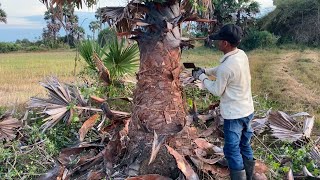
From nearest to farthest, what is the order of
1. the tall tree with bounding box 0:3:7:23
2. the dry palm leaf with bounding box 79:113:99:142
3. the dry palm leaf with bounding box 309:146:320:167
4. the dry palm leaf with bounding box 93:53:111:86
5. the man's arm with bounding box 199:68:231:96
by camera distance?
the man's arm with bounding box 199:68:231:96 → the dry palm leaf with bounding box 309:146:320:167 → the dry palm leaf with bounding box 79:113:99:142 → the dry palm leaf with bounding box 93:53:111:86 → the tall tree with bounding box 0:3:7:23

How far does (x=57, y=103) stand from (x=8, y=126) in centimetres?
81

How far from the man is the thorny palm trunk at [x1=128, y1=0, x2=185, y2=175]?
509mm

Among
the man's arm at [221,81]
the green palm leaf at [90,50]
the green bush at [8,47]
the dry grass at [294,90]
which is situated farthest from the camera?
the green bush at [8,47]

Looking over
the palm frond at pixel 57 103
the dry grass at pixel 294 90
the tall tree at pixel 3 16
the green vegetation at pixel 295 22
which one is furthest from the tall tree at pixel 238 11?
the palm frond at pixel 57 103

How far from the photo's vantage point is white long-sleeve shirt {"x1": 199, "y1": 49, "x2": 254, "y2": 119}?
4.16m

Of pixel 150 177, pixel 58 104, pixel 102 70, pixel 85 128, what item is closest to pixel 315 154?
pixel 150 177

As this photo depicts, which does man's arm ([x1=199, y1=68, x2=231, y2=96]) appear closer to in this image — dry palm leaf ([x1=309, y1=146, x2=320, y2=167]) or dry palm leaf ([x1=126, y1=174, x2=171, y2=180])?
dry palm leaf ([x1=126, y1=174, x2=171, y2=180])

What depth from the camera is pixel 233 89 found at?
424 cm

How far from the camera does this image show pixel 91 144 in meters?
5.60

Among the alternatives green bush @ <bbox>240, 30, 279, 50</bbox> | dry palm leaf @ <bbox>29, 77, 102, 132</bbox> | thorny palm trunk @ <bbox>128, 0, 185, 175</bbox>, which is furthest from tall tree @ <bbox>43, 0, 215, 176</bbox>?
green bush @ <bbox>240, 30, 279, 50</bbox>

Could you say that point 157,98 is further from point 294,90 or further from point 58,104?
point 294,90

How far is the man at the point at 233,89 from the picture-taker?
4.17 m

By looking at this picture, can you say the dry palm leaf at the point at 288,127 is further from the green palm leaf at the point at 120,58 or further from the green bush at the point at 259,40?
the green bush at the point at 259,40

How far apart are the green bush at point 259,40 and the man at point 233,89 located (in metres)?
27.0
